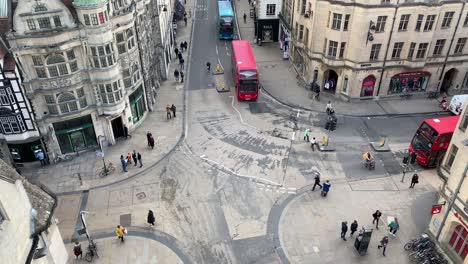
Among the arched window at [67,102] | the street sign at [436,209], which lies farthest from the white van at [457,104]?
the arched window at [67,102]

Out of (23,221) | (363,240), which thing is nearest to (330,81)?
(363,240)

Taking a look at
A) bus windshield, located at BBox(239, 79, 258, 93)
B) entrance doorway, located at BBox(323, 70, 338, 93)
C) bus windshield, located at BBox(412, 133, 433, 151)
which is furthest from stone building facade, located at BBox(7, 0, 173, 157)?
bus windshield, located at BBox(412, 133, 433, 151)

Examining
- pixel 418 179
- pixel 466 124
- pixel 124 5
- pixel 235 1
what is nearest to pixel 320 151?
pixel 418 179

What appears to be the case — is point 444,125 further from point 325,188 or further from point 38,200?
point 38,200

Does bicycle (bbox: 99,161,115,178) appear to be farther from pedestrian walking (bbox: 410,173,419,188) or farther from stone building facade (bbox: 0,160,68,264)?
pedestrian walking (bbox: 410,173,419,188)

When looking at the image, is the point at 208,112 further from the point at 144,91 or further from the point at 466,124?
the point at 466,124
